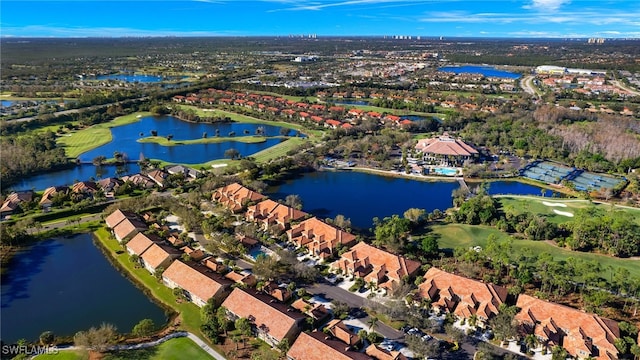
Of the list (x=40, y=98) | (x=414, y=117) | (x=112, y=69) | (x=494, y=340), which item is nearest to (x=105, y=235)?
(x=494, y=340)

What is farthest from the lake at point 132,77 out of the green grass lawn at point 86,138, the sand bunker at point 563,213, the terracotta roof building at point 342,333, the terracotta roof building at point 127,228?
the terracotta roof building at point 342,333

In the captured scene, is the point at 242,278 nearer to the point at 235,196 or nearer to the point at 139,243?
the point at 139,243

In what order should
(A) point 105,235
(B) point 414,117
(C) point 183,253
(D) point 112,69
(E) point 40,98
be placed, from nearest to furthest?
(C) point 183,253
(A) point 105,235
(B) point 414,117
(E) point 40,98
(D) point 112,69

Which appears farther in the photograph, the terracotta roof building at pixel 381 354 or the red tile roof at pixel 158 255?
the red tile roof at pixel 158 255

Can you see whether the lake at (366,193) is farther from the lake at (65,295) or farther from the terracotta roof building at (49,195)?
the terracotta roof building at (49,195)

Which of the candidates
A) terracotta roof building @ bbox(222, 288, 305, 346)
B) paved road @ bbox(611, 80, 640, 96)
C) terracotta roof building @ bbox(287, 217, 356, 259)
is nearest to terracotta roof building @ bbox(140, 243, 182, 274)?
terracotta roof building @ bbox(222, 288, 305, 346)

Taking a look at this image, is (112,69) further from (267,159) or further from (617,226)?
(617,226)
